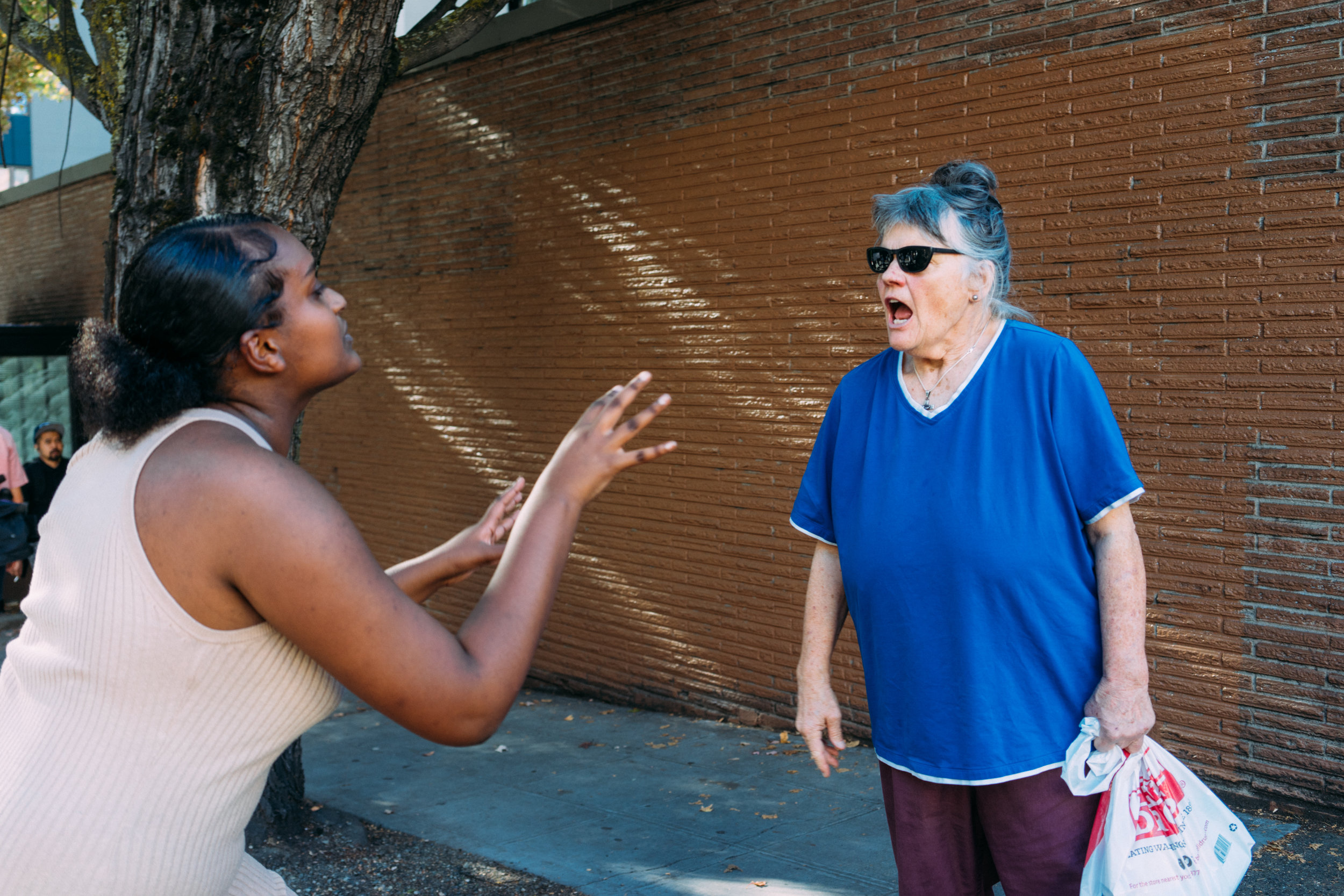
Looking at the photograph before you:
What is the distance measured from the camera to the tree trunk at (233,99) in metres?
4.43

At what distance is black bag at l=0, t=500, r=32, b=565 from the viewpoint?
7797 mm

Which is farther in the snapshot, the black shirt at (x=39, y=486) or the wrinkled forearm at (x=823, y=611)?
the black shirt at (x=39, y=486)

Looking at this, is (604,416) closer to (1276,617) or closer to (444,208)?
(1276,617)

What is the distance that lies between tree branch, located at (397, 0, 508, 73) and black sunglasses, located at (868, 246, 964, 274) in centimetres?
412

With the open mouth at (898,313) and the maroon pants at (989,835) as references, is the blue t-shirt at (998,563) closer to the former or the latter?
the maroon pants at (989,835)

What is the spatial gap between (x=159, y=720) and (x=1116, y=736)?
1.87 meters

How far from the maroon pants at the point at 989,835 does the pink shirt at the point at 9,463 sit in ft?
31.1

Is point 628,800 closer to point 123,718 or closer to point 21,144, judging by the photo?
point 123,718

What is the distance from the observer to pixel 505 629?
4.82ft

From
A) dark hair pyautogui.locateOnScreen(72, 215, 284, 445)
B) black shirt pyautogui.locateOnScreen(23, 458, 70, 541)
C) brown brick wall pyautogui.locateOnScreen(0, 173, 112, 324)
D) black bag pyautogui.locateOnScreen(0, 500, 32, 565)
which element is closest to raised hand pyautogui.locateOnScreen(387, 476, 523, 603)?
dark hair pyautogui.locateOnScreen(72, 215, 284, 445)

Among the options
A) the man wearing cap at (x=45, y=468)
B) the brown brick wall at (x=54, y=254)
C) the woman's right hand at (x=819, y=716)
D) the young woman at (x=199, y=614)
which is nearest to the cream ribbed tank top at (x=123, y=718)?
the young woman at (x=199, y=614)

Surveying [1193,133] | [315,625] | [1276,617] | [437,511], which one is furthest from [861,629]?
[437,511]

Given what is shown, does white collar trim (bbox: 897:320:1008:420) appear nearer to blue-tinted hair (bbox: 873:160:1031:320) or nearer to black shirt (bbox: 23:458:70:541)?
blue-tinted hair (bbox: 873:160:1031:320)

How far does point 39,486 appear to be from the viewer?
1164 cm
